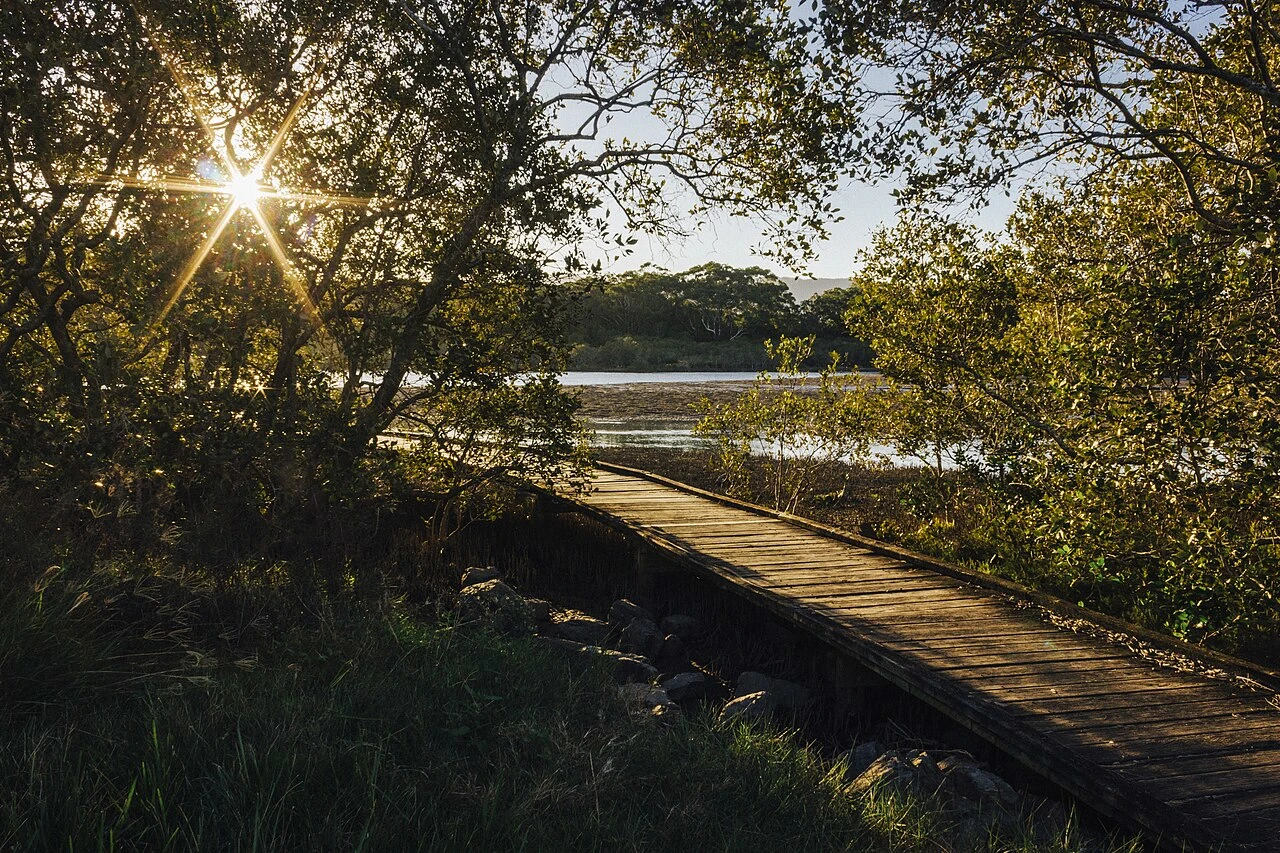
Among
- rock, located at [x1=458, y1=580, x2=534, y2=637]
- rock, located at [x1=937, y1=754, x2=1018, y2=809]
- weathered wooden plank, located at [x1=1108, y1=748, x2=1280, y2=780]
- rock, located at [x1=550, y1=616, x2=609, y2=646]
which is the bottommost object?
rock, located at [x1=550, y1=616, x2=609, y2=646]

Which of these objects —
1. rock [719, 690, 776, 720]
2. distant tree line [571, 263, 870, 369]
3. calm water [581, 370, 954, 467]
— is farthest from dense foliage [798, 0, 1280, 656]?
distant tree line [571, 263, 870, 369]

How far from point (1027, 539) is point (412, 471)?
639cm

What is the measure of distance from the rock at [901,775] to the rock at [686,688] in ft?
7.08

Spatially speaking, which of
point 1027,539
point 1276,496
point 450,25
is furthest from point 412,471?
point 1276,496

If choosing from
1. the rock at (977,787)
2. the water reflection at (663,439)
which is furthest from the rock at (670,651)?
the water reflection at (663,439)

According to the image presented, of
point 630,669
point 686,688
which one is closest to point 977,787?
point 686,688

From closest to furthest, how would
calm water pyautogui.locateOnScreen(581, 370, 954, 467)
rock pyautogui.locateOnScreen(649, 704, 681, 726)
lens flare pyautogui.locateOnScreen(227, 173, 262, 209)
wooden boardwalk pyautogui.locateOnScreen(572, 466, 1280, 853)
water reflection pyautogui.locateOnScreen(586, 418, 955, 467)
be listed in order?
wooden boardwalk pyautogui.locateOnScreen(572, 466, 1280, 853) → rock pyautogui.locateOnScreen(649, 704, 681, 726) → lens flare pyautogui.locateOnScreen(227, 173, 262, 209) → water reflection pyautogui.locateOnScreen(586, 418, 955, 467) → calm water pyautogui.locateOnScreen(581, 370, 954, 467)

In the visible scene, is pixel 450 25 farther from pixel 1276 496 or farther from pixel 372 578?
pixel 1276 496

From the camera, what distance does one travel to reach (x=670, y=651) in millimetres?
8430

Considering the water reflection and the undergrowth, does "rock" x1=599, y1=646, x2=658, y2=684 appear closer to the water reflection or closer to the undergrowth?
the undergrowth

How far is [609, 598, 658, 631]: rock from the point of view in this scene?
905 cm

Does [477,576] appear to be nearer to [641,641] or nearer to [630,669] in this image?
[641,641]

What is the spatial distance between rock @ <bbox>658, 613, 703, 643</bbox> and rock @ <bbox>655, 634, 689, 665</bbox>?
0.40m

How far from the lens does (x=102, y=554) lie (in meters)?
5.38
